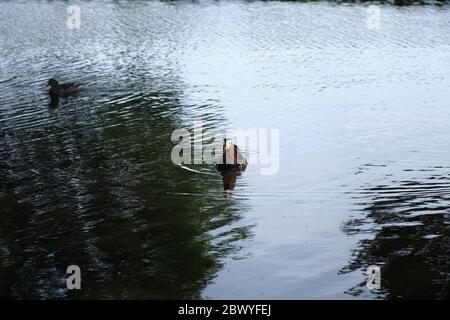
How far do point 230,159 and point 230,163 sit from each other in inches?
Result: 6.1

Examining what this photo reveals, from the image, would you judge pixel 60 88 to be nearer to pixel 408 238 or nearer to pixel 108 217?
pixel 108 217

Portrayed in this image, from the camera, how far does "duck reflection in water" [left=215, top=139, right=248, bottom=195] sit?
23750mm

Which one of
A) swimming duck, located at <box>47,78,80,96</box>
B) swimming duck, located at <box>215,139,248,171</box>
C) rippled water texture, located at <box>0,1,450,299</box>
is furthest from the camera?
swimming duck, located at <box>47,78,80,96</box>

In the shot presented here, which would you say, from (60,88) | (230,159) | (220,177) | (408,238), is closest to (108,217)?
(220,177)

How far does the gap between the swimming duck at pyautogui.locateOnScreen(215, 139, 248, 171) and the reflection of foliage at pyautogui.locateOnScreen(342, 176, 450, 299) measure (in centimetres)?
441

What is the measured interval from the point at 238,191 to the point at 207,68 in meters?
20.4

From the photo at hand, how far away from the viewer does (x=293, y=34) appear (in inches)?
1993

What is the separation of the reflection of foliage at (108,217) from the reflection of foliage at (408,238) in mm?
3444

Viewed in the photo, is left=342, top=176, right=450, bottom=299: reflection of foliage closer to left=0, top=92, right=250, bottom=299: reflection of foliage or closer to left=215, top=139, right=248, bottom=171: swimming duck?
left=0, top=92, right=250, bottom=299: reflection of foliage

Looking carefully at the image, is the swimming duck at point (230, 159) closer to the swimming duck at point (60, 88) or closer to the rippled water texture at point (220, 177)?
the rippled water texture at point (220, 177)

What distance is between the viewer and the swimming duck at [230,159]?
78.3ft

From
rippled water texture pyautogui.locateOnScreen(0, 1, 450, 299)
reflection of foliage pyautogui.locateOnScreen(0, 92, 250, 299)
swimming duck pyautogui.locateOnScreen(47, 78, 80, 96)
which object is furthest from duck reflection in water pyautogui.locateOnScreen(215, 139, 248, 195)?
swimming duck pyautogui.locateOnScreen(47, 78, 80, 96)
